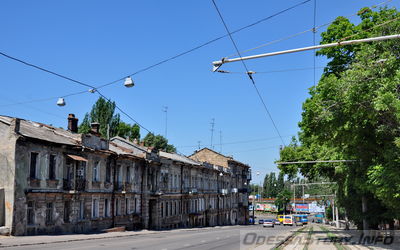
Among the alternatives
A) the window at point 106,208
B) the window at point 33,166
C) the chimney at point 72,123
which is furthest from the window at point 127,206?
the window at point 33,166

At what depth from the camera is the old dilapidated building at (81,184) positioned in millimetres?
24641

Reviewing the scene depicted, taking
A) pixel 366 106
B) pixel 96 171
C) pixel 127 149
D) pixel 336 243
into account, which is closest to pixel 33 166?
pixel 96 171

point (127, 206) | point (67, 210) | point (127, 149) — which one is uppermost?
point (127, 149)

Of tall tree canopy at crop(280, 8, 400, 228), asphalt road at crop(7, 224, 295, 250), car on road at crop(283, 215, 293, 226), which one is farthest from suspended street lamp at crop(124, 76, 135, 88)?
car on road at crop(283, 215, 293, 226)

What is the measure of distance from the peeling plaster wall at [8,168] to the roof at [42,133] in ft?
1.98

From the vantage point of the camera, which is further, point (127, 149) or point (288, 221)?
point (288, 221)

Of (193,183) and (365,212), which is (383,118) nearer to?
(365,212)

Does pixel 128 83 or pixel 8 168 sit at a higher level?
pixel 128 83

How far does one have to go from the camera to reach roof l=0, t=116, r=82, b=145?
→ 25.9 metres

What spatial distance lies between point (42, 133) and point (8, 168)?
191 inches

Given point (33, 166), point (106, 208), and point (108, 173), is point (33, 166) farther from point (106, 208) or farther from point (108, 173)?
point (106, 208)

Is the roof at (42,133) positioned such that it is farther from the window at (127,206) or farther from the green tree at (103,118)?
the green tree at (103,118)

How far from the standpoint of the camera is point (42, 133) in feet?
94.9

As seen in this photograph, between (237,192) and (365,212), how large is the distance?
47.1 m
